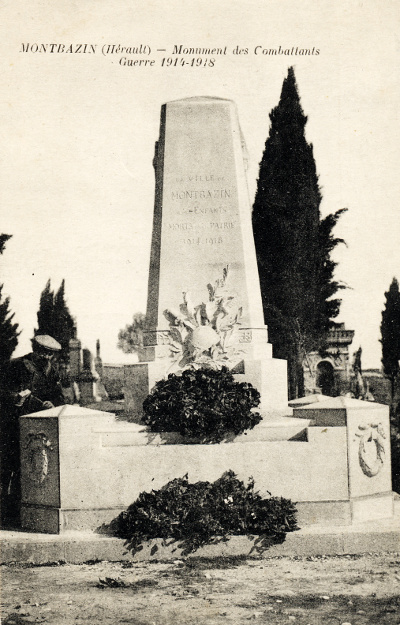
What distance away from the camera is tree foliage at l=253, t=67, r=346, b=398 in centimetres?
2044

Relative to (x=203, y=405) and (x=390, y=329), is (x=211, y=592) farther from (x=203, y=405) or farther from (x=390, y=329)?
(x=390, y=329)

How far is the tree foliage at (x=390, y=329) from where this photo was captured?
109 ft

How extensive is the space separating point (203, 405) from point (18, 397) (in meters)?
2.93

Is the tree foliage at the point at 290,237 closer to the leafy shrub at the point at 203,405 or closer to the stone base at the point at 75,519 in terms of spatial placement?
the leafy shrub at the point at 203,405

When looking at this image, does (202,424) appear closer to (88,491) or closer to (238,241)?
(88,491)

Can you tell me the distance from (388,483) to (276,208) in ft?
42.1

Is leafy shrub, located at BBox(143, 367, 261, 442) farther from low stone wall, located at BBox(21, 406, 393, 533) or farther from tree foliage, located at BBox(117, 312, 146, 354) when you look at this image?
tree foliage, located at BBox(117, 312, 146, 354)

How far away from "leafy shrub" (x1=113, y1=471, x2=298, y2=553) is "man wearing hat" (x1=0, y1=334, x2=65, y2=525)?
2.28 meters

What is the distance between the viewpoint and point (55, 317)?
31250 mm

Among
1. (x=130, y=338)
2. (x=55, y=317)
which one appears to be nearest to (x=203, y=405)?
(x=55, y=317)

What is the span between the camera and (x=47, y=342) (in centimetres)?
1074

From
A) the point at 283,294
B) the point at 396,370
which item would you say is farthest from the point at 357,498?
the point at 396,370

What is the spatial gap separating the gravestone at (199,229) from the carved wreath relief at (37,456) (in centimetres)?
188

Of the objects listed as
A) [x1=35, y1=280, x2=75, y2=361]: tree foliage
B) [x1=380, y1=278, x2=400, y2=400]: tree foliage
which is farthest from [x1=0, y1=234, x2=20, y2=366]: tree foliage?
[x1=380, y1=278, x2=400, y2=400]: tree foliage
